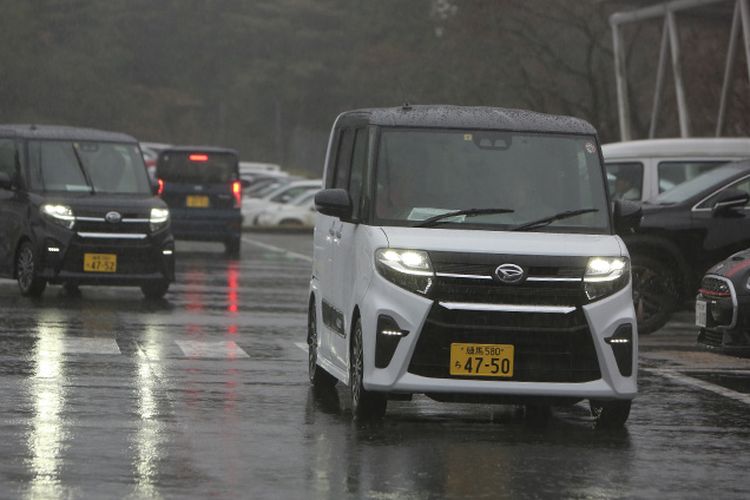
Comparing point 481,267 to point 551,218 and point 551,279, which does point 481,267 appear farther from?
point 551,218

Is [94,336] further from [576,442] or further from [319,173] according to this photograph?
[319,173]

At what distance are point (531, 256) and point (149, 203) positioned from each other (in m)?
10.9

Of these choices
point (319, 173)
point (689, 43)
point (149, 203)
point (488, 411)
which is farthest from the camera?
point (319, 173)

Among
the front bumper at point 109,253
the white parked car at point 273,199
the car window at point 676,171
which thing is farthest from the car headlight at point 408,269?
the white parked car at point 273,199

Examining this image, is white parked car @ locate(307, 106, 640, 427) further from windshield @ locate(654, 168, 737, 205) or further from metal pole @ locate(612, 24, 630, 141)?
metal pole @ locate(612, 24, 630, 141)

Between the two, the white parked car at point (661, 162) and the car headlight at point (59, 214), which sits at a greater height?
the white parked car at point (661, 162)

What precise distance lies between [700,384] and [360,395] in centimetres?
375

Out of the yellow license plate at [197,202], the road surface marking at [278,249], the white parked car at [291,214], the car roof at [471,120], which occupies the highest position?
the car roof at [471,120]

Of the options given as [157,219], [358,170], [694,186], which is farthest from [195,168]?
[358,170]

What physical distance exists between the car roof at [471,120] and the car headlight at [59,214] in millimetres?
8925

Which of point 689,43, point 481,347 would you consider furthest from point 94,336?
point 689,43

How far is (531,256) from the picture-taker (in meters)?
10.7

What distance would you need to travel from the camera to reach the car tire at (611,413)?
1102cm

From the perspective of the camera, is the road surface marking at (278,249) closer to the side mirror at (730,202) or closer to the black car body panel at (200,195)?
the black car body panel at (200,195)
